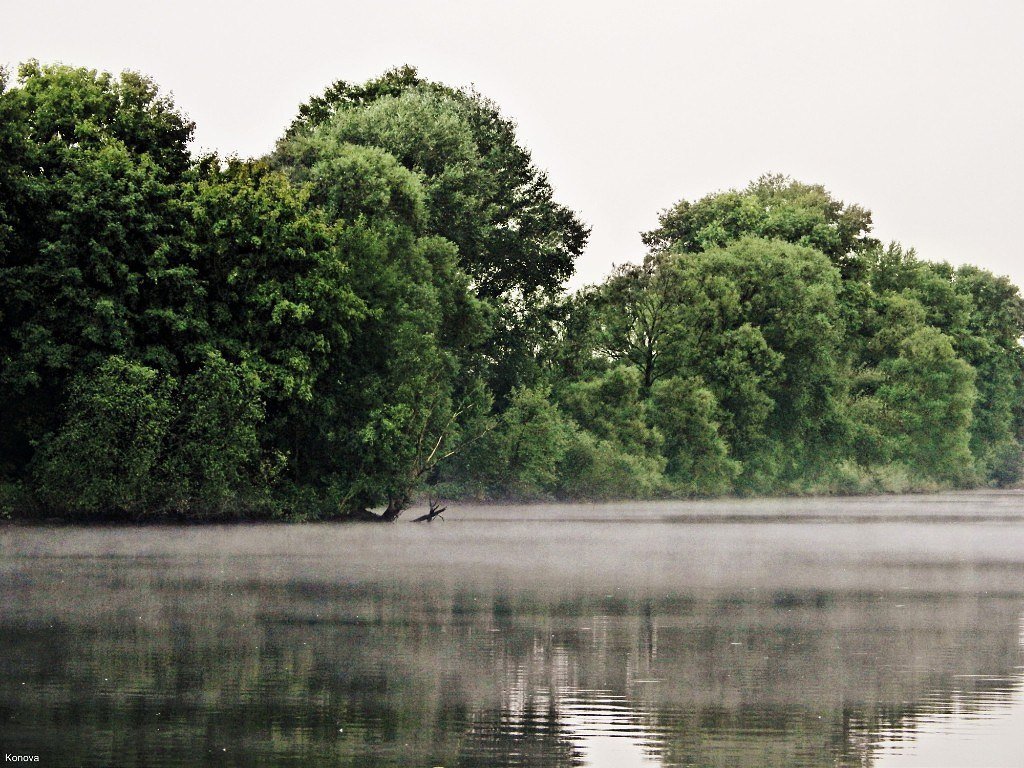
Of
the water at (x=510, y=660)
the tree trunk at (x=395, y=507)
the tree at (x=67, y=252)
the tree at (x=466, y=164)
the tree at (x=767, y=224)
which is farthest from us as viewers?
the tree at (x=767, y=224)

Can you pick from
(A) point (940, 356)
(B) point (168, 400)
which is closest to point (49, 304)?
(B) point (168, 400)

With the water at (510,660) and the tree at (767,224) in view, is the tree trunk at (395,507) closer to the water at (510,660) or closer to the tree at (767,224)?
the water at (510,660)

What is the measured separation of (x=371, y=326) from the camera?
Answer: 6538 centimetres

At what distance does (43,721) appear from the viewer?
1372 centimetres

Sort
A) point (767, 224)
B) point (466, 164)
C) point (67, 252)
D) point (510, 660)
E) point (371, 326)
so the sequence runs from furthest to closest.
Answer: point (767, 224), point (466, 164), point (371, 326), point (67, 252), point (510, 660)

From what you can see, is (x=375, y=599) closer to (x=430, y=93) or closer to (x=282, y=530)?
(x=282, y=530)

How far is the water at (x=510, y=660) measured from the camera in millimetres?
13016

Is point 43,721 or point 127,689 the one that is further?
point 127,689

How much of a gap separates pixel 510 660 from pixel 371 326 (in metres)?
47.3

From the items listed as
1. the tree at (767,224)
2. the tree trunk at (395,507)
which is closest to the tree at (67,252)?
the tree trunk at (395,507)

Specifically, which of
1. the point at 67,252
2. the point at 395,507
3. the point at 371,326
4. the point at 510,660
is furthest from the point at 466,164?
the point at 510,660

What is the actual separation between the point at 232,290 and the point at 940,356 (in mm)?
61167

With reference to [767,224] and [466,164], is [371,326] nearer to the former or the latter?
[466,164]

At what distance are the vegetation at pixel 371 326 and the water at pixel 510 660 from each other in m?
17.6
